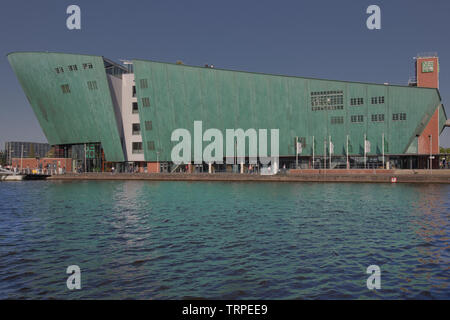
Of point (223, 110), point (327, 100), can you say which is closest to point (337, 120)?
point (327, 100)

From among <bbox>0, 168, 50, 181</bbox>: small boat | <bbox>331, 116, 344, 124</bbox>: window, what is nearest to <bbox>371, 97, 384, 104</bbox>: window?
<bbox>331, 116, 344, 124</bbox>: window

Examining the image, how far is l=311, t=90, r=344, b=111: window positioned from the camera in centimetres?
6725

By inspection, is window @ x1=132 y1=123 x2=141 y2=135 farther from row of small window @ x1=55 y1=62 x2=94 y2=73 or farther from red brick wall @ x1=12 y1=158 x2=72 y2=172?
red brick wall @ x1=12 y1=158 x2=72 y2=172

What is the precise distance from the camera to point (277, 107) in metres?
69.1

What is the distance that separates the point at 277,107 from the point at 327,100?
9388 millimetres

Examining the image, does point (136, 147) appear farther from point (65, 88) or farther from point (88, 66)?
point (88, 66)

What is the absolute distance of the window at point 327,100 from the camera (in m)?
67.2

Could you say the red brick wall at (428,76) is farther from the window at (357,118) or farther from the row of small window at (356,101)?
the window at (357,118)

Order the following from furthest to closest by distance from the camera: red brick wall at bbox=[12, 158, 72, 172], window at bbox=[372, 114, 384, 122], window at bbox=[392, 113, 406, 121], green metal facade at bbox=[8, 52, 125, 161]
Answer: red brick wall at bbox=[12, 158, 72, 172] < green metal facade at bbox=[8, 52, 125, 161] < window at bbox=[372, 114, 384, 122] < window at bbox=[392, 113, 406, 121]

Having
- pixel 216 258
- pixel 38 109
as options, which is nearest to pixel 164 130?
pixel 38 109

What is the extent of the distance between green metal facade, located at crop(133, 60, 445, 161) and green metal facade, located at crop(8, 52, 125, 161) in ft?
28.0

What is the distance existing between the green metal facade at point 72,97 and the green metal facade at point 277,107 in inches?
335

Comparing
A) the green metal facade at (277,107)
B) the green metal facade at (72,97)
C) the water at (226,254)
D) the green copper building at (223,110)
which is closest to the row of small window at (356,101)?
the green copper building at (223,110)
